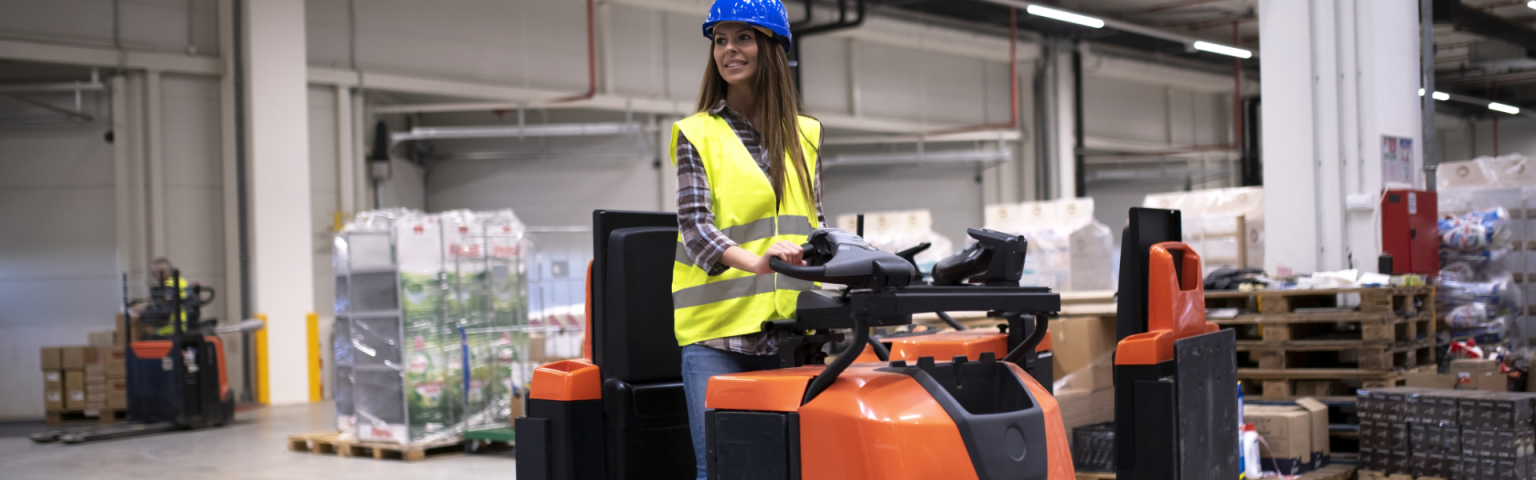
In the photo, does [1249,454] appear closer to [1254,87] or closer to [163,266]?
[163,266]

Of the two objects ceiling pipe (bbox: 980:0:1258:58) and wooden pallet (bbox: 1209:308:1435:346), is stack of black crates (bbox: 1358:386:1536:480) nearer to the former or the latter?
wooden pallet (bbox: 1209:308:1435:346)

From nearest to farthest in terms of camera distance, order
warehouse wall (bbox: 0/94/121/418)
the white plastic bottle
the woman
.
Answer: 1. the woman
2. the white plastic bottle
3. warehouse wall (bbox: 0/94/121/418)

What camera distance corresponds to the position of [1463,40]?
1827 centimetres

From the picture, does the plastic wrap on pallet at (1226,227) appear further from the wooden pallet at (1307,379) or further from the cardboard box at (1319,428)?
the cardboard box at (1319,428)

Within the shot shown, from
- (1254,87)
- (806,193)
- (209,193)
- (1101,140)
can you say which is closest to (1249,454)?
(806,193)

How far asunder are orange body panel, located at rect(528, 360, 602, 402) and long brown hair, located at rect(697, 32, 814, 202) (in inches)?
28.7

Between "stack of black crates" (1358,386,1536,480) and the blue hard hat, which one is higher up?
the blue hard hat

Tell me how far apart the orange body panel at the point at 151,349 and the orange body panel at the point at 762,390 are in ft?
33.2

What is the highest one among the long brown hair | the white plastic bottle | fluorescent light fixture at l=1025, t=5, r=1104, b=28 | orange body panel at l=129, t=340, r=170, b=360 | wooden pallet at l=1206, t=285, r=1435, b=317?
fluorescent light fixture at l=1025, t=5, r=1104, b=28

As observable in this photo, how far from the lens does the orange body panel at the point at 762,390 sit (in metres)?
1.99

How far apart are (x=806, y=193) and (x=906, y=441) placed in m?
0.60

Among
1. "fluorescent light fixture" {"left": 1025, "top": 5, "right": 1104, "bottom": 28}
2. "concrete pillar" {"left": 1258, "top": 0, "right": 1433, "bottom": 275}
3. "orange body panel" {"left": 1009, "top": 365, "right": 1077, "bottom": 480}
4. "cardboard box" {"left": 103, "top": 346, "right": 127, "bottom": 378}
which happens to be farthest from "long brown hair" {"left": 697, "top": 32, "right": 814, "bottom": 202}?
"cardboard box" {"left": 103, "top": 346, "right": 127, "bottom": 378}

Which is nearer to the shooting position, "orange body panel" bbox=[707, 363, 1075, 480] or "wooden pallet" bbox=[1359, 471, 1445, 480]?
"orange body panel" bbox=[707, 363, 1075, 480]

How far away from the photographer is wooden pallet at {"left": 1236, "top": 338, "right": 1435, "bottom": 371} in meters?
5.80
